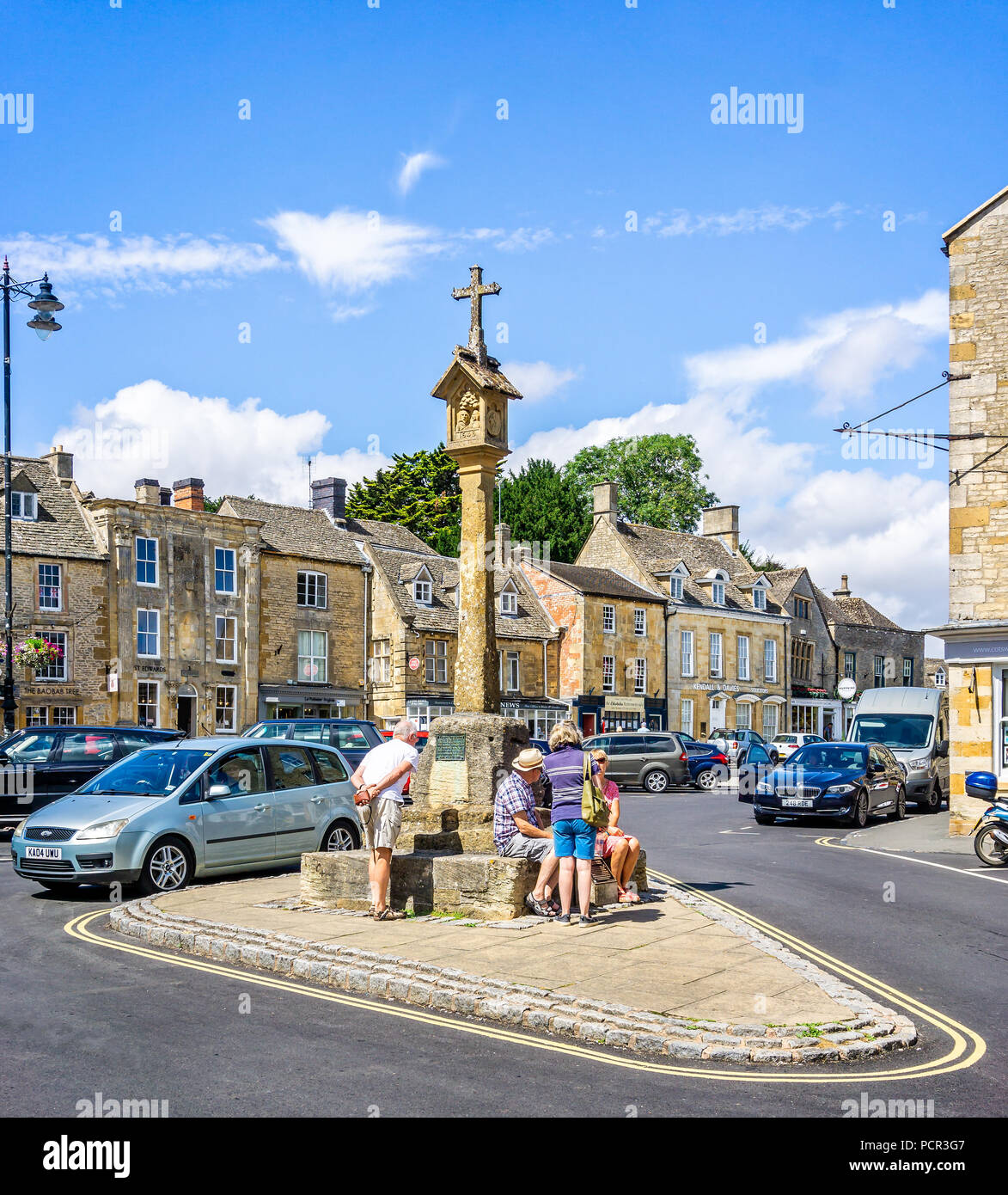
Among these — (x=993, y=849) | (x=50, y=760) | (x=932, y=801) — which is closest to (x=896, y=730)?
(x=932, y=801)

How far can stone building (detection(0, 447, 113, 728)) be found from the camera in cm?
3775

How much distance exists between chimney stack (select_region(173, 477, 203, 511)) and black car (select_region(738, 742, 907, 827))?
29131 millimetres

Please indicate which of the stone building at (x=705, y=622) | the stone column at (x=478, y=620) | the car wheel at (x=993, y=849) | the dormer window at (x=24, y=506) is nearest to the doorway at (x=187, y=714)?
A: the dormer window at (x=24, y=506)

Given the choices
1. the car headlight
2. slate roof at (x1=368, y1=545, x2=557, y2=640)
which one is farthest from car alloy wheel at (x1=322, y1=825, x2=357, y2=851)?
slate roof at (x1=368, y1=545, x2=557, y2=640)

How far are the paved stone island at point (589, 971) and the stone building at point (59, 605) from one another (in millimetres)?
28140

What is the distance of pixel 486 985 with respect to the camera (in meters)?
8.09

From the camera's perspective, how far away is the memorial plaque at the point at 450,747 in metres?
12.0

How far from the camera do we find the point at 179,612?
4197 centimetres

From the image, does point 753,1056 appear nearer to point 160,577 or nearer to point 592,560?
point 160,577

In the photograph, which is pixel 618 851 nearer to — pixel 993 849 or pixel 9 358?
pixel 993 849

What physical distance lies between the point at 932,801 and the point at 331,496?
31566mm

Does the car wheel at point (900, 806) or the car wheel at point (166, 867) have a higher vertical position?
the car wheel at point (166, 867)

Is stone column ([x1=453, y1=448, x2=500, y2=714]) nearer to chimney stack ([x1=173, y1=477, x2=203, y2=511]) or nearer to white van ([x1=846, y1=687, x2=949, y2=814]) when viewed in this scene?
white van ([x1=846, y1=687, x2=949, y2=814])

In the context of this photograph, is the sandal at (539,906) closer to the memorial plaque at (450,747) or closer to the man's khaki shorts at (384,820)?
the man's khaki shorts at (384,820)
